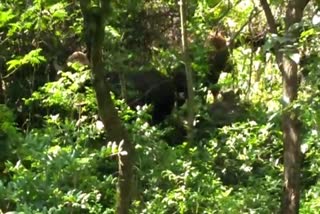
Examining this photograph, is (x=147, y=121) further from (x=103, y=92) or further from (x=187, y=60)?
(x=103, y=92)

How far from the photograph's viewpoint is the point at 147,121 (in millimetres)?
5938

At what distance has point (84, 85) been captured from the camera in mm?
5281

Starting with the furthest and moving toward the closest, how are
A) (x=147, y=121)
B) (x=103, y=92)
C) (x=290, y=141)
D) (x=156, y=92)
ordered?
(x=156, y=92)
(x=147, y=121)
(x=290, y=141)
(x=103, y=92)

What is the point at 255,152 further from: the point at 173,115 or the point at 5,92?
the point at 5,92

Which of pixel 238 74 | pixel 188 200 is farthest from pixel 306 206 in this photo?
pixel 238 74

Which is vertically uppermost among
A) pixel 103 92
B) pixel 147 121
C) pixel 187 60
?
pixel 187 60

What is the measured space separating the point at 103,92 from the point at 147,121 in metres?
3.70

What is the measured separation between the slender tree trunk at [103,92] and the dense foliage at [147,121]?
66 mm

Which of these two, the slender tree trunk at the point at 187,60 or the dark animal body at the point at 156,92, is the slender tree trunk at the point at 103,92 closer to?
the slender tree trunk at the point at 187,60

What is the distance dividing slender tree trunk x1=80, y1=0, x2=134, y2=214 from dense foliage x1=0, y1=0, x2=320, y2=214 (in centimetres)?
7

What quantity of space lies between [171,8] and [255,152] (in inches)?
75.2

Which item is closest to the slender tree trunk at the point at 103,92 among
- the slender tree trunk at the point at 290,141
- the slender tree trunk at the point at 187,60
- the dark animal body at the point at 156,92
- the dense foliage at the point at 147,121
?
the dense foliage at the point at 147,121

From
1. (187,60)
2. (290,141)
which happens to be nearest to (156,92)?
(187,60)

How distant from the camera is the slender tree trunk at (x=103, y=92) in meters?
2.13
